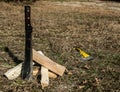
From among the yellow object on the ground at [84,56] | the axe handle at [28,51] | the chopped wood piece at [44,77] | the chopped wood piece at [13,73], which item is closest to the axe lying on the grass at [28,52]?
the axe handle at [28,51]

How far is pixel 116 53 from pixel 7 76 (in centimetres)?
299

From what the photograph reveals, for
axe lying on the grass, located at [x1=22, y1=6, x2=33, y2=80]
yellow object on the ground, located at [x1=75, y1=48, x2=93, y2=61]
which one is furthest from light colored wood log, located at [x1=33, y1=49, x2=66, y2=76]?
yellow object on the ground, located at [x1=75, y1=48, x2=93, y2=61]

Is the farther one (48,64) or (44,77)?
(48,64)

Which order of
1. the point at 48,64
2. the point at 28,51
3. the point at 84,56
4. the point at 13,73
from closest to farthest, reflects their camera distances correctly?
the point at 28,51
the point at 13,73
the point at 48,64
the point at 84,56

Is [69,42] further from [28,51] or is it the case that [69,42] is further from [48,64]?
[28,51]

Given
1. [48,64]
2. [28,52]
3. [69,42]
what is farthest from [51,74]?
[69,42]

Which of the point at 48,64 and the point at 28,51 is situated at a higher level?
the point at 28,51

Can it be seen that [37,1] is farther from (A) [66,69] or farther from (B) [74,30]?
(A) [66,69]

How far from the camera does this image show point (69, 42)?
7.96m

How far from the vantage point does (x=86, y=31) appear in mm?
9320

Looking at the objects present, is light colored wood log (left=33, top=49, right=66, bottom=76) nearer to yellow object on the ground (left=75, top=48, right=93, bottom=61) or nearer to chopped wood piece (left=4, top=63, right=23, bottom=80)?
chopped wood piece (left=4, top=63, right=23, bottom=80)

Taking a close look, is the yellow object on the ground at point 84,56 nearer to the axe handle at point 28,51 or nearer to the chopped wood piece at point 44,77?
the chopped wood piece at point 44,77

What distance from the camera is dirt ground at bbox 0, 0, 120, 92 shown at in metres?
5.27

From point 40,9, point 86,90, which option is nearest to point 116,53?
point 86,90
